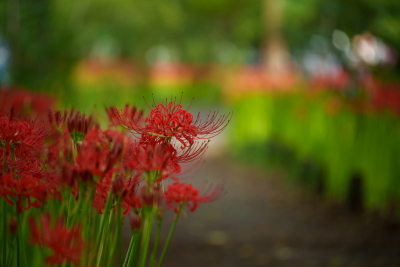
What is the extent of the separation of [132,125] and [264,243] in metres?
3.41

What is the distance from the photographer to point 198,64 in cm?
2708

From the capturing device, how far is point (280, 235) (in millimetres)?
5125

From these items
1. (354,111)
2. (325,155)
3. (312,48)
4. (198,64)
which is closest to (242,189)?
(325,155)

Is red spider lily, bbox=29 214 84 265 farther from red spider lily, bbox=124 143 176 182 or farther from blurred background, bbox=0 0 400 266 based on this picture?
blurred background, bbox=0 0 400 266

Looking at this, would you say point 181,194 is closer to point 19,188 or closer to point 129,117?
point 129,117

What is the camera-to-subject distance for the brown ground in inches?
169

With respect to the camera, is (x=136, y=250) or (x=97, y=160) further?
(x=136, y=250)

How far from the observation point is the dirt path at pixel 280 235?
14.0ft

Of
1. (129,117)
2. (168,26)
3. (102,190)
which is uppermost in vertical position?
(168,26)

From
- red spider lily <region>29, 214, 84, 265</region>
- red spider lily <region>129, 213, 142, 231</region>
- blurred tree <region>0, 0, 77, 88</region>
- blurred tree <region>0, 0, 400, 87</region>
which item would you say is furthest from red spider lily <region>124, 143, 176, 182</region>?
blurred tree <region>0, 0, 77, 88</region>

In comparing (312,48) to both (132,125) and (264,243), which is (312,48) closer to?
(264,243)

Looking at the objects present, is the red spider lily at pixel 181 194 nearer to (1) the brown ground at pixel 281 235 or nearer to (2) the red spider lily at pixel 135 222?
(2) the red spider lily at pixel 135 222

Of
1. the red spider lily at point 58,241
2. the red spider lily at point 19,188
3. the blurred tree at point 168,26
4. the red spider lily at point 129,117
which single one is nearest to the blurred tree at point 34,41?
the blurred tree at point 168,26

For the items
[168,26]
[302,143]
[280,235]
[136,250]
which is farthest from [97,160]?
[168,26]
